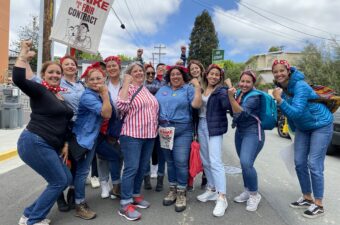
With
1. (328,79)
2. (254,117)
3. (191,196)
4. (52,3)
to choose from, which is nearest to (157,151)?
(191,196)

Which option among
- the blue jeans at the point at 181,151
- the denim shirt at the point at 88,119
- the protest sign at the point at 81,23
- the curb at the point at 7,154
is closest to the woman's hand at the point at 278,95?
the blue jeans at the point at 181,151

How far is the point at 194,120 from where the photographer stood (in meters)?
4.76

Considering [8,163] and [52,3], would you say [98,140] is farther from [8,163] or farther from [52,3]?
[52,3]

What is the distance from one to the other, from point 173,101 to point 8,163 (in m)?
4.39

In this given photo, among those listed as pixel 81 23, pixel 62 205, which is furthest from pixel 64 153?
pixel 81 23

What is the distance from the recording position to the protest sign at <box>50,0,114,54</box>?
688 centimetres

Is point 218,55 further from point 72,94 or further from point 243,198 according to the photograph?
point 72,94

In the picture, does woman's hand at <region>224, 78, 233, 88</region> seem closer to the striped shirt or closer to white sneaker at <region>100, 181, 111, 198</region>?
the striped shirt

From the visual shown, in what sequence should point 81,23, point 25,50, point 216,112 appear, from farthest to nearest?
point 81,23 → point 216,112 → point 25,50

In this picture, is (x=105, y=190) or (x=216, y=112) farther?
(x=105, y=190)

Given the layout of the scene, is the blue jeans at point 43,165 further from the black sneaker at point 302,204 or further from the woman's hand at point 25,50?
the black sneaker at point 302,204

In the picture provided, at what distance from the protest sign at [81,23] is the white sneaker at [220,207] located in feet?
14.7

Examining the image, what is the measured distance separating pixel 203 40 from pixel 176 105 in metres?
58.7

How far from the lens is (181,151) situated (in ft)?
14.9
